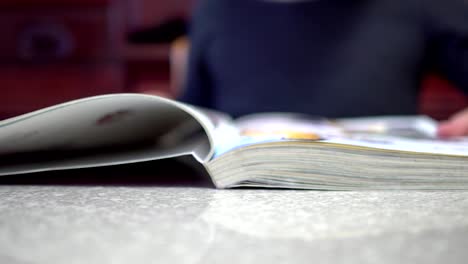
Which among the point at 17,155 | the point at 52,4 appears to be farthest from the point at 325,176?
the point at 52,4

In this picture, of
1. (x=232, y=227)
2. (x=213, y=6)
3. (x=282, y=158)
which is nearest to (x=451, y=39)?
(x=213, y=6)

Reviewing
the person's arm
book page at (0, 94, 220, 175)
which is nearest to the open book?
book page at (0, 94, 220, 175)

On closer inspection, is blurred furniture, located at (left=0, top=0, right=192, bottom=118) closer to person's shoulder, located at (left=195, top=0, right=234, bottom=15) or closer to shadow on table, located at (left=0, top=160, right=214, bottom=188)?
person's shoulder, located at (left=195, top=0, right=234, bottom=15)

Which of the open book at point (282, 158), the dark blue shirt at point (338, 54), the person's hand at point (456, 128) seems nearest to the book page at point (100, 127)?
the open book at point (282, 158)

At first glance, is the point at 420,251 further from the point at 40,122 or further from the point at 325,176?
the point at 40,122

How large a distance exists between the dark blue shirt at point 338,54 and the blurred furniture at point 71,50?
90 centimetres

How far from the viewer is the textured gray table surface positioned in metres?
0.20

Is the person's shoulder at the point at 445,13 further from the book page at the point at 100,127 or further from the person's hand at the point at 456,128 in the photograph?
the book page at the point at 100,127

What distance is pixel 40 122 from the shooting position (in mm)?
345

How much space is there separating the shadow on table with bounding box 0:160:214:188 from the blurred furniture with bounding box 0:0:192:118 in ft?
5.45

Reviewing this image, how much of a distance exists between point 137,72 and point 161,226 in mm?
1939

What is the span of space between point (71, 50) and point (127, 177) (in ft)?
6.06

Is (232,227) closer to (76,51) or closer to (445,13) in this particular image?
(445,13)

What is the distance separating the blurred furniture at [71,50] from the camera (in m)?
2.09
